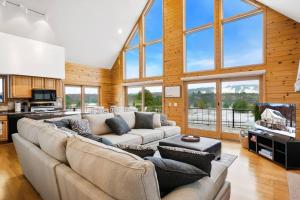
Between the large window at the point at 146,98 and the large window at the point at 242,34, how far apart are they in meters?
2.78

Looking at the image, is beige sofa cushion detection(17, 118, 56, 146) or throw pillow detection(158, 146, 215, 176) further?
beige sofa cushion detection(17, 118, 56, 146)

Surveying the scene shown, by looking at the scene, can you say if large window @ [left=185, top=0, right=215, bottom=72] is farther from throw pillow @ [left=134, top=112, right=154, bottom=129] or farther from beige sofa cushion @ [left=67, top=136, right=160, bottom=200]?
beige sofa cushion @ [left=67, top=136, right=160, bottom=200]

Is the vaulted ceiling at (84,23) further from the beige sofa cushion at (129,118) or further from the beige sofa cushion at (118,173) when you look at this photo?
the beige sofa cushion at (118,173)

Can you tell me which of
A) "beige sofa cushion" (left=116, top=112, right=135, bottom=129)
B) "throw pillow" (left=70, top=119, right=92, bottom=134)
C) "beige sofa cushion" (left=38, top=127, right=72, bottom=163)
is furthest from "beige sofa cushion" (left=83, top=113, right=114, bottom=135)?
"beige sofa cushion" (left=38, top=127, right=72, bottom=163)

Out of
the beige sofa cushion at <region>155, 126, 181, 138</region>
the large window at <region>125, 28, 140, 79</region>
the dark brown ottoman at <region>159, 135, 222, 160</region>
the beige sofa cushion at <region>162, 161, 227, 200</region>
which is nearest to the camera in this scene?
the beige sofa cushion at <region>162, 161, 227, 200</region>

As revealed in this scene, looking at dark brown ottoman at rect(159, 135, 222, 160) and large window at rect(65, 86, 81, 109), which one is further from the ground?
large window at rect(65, 86, 81, 109)

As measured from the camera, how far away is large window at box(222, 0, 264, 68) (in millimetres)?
4602

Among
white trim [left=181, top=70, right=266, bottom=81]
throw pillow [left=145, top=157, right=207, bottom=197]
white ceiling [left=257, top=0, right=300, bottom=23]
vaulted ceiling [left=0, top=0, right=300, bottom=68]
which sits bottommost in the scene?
throw pillow [left=145, top=157, right=207, bottom=197]

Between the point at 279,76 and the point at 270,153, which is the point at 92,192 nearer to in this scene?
the point at 270,153

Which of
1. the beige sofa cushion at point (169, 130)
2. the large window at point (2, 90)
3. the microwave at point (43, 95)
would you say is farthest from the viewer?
the microwave at point (43, 95)

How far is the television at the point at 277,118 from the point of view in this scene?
314 cm

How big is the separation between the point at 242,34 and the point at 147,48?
363 centimetres

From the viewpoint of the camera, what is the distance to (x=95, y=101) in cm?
811

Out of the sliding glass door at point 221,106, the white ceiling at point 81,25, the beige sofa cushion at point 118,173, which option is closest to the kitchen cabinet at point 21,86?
the white ceiling at point 81,25
